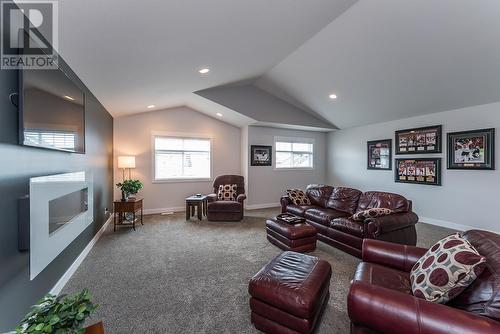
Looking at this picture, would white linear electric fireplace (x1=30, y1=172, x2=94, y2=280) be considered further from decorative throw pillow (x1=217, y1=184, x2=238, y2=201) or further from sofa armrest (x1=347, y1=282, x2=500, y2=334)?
decorative throw pillow (x1=217, y1=184, x2=238, y2=201)

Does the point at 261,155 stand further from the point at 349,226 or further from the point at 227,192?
the point at 349,226

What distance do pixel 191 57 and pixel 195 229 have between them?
3.23m

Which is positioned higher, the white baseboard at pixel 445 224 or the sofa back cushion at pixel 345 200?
the sofa back cushion at pixel 345 200

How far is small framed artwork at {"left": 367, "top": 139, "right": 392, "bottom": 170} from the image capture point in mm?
5879

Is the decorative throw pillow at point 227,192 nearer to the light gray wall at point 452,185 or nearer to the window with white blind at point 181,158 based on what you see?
the window with white blind at point 181,158

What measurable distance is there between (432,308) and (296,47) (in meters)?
3.78

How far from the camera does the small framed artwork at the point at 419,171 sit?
4930 mm

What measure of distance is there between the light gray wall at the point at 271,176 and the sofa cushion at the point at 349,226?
3196 millimetres

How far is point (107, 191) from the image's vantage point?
4844mm

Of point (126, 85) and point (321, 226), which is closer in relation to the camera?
point (126, 85)

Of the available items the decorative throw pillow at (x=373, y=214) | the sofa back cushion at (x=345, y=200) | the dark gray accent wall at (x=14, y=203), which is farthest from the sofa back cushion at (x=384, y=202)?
the dark gray accent wall at (x=14, y=203)

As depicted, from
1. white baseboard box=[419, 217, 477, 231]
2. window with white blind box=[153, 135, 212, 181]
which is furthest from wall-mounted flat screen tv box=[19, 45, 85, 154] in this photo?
white baseboard box=[419, 217, 477, 231]

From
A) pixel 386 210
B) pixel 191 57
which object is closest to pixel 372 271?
pixel 386 210

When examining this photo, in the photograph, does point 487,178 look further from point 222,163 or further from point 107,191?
point 107,191
